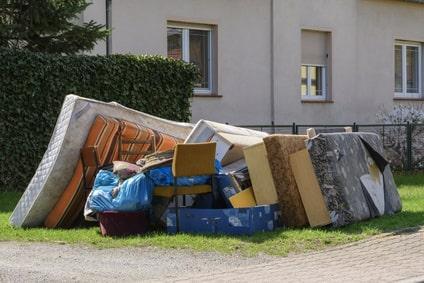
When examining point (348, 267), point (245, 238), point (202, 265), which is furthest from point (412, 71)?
point (202, 265)

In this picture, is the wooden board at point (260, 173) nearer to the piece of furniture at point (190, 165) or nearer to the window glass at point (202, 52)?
the piece of furniture at point (190, 165)

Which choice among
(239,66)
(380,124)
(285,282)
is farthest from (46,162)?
(380,124)

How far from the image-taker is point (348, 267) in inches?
317

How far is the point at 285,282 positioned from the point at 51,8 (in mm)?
7797

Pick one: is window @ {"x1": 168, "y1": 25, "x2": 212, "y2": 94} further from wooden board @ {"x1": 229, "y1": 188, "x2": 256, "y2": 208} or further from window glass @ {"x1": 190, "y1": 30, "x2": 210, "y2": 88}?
wooden board @ {"x1": 229, "y1": 188, "x2": 256, "y2": 208}

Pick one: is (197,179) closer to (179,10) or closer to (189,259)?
(189,259)

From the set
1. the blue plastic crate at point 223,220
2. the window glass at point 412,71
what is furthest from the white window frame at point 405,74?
the blue plastic crate at point 223,220

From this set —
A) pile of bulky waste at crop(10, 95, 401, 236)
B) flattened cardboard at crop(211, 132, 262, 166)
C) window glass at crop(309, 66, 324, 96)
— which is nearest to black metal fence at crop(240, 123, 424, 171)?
window glass at crop(309, 66, 324, 96)

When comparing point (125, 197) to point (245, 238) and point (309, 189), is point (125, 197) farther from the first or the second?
point (309, 189)

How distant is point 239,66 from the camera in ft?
62.6

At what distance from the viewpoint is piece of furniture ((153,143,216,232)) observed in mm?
9648

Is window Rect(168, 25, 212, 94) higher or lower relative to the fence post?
higher

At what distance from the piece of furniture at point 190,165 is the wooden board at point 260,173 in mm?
705

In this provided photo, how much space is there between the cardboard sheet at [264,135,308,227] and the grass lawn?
32 centimetres
